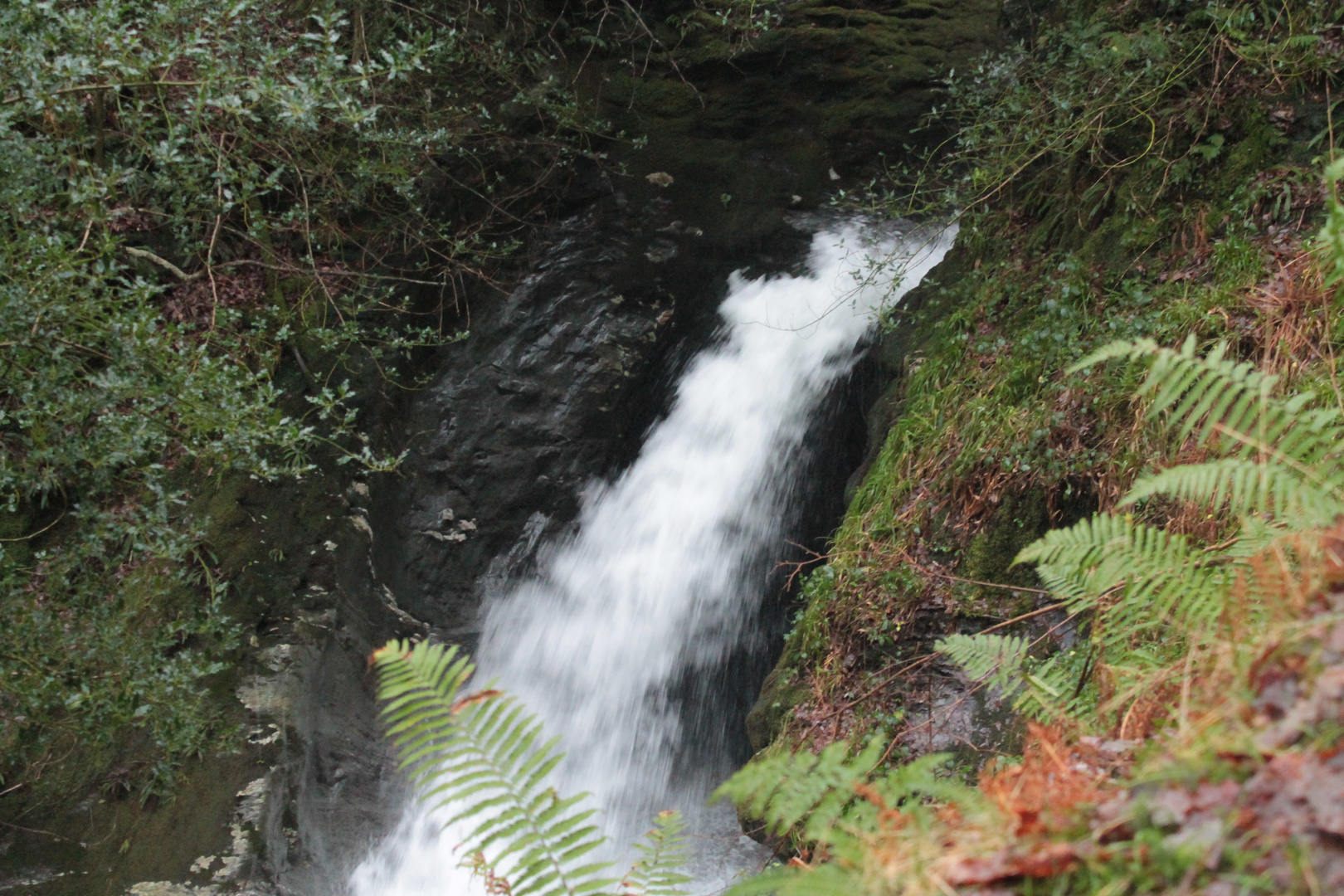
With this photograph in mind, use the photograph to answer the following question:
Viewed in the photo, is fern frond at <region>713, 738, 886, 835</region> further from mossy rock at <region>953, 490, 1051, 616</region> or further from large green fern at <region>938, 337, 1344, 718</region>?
mossy rock at <region>953, 490, 1051, 616</region>

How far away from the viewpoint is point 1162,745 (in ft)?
5.16

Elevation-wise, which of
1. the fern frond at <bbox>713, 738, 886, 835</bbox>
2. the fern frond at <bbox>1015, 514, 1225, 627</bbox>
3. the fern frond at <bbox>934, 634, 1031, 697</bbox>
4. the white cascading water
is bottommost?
the white cascading water

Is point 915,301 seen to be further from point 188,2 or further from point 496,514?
point 188,2

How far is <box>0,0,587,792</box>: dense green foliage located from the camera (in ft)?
13.7

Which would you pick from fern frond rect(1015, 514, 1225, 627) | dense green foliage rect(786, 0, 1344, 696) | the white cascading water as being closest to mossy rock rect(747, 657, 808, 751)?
dense green foliage rect(786, 0, 1344, 696)

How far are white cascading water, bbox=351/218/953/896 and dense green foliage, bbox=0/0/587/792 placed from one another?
1766 mm

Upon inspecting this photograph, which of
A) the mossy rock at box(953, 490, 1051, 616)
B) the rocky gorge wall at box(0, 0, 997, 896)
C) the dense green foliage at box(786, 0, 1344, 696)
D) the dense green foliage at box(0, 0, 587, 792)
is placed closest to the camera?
the dense green foliage at box(786, 0, 1344, 696)

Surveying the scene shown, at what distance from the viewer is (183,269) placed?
6.72 metres

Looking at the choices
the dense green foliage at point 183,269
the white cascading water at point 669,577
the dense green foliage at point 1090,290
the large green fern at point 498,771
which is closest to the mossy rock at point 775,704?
the dense green foliage at point 1090,290

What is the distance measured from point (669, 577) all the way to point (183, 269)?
444 cm

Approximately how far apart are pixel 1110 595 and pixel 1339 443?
104 centimetres

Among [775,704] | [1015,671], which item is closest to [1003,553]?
[775,704]

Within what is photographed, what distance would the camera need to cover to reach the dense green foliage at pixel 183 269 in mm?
4188

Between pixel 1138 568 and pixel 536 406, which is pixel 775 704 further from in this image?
pixel 536 406
